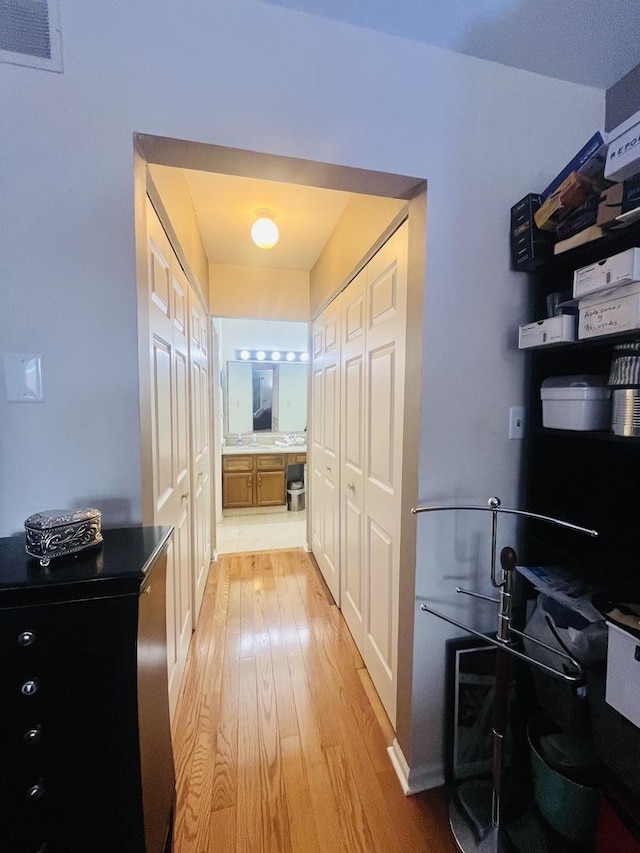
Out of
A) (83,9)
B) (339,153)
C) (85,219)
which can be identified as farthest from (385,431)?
(83,9)

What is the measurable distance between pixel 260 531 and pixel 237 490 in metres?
0.73

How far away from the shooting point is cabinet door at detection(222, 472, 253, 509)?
420 cm

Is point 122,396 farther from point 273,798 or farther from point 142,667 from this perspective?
point 273,798

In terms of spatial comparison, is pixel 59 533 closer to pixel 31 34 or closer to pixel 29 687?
pixel 29 687

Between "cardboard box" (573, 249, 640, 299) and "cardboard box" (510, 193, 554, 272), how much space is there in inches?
8.2

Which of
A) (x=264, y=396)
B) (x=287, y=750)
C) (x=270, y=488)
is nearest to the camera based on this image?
(x=287, y=750)

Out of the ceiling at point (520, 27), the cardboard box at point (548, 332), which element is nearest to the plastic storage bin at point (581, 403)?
the cardboard box at point (548, 332)

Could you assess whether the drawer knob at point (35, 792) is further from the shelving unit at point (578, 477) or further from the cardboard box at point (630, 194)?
the cardboard box at point (630, 194)

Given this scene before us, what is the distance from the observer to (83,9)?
0.86 m

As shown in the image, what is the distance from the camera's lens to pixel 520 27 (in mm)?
1007

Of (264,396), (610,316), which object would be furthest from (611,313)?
(264,396)

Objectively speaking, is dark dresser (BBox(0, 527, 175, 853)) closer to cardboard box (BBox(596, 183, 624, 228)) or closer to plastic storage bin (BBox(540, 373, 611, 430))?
plastic storage bin (BBox(540, 373, 611, 430))

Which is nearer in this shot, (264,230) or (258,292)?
(264,230)

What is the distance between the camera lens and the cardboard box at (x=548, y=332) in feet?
3.22
